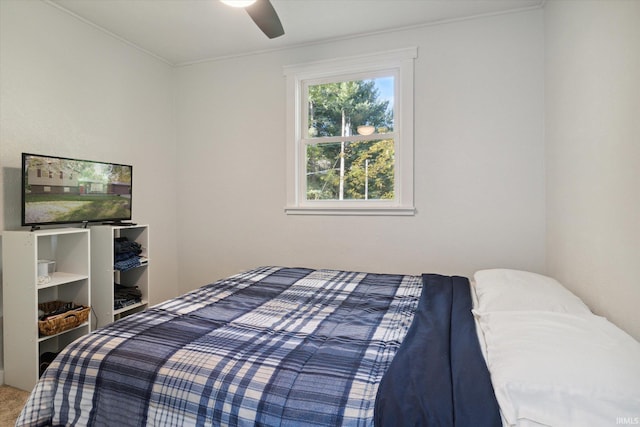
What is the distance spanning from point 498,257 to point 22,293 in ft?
11.0

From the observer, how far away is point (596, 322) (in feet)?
3.89

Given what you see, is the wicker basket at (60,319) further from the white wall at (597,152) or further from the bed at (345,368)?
the white wall at (597,152)

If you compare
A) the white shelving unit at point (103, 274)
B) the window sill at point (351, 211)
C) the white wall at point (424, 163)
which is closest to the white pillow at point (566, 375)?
the white wall at point (424, 163)

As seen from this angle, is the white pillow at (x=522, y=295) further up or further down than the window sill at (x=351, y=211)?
further down

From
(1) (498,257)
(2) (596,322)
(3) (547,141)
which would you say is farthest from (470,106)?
(2) (596,322)

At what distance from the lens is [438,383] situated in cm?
A: 98

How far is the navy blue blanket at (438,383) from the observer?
88 cm

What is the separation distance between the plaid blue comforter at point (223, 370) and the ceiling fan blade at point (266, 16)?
1.58 meters

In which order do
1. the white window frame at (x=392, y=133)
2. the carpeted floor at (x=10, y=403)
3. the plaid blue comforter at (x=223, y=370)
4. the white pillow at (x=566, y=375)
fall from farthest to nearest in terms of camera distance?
the white window frame at (x=392, y=133) < the carpeted floor at (x=10, y=403) < the plaid blue comforter at (x=223, y=370) < the white pillow at (x=566, y=375)

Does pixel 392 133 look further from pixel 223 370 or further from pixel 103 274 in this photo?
pixel 103 274

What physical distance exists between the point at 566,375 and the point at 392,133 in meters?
2.38

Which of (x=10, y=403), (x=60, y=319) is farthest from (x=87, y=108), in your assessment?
(x=10, y=403)

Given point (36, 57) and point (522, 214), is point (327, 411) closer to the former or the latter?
point (522, 214)

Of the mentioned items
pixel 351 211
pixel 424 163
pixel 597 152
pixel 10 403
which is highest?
pixel 424 163
